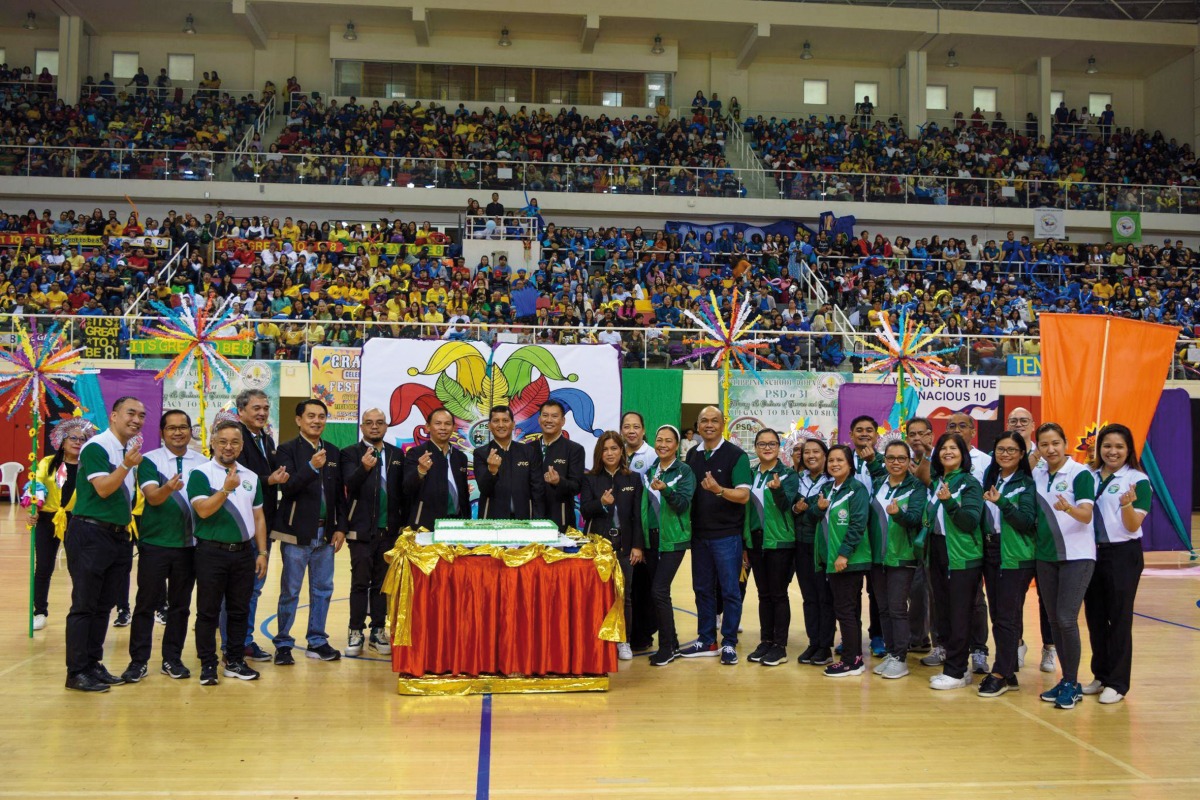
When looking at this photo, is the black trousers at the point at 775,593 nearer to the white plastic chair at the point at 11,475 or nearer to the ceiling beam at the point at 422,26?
the white plastic chair at the point at 11,475

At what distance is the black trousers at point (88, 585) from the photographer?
6.57m

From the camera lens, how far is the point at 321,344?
1714 cm

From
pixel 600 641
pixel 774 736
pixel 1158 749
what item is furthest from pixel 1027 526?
pixel 600 641

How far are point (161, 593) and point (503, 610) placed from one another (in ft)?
7.67

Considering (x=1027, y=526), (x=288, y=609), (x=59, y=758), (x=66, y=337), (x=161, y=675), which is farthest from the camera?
(x=66, y=337)

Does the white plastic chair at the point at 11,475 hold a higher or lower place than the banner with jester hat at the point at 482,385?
lower

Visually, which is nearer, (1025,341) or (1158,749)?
(1158,749)

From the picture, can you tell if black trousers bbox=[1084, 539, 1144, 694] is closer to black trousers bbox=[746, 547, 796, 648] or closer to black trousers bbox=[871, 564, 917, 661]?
black trousers bbox=[871, 564, 917, 661]

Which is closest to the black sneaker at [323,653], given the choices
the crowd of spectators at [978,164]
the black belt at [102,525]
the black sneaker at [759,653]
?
the black belt at [102,525]

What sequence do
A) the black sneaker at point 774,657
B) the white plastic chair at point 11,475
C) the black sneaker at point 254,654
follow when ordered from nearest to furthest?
the black sneaker at point 254,654 → the black sneaker at point 774,657 → the white plastic chair at point 11,475

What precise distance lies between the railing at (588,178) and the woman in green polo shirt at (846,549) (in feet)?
63.2

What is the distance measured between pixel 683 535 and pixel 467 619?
6.09 ft

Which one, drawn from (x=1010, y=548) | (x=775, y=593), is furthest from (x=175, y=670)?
(x=1010, y=548)

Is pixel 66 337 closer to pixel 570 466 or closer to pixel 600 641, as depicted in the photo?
pixel 570 466
